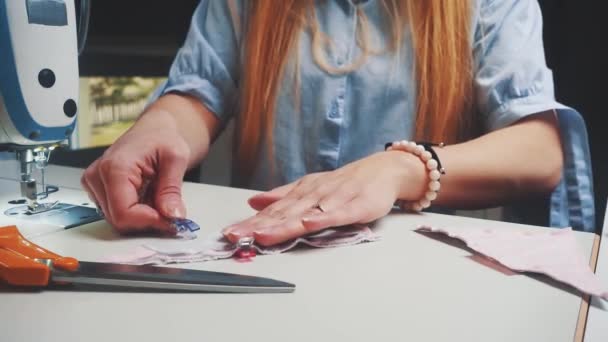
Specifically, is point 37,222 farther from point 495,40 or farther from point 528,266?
point 495,40

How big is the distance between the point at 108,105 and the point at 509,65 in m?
1.41

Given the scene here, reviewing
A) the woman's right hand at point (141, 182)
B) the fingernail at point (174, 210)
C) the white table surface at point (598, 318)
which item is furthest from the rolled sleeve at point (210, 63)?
the white table surface at point (598, 318)

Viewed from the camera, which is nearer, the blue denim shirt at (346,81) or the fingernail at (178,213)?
the fingernail at (178,213)

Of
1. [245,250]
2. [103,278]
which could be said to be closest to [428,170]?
[245,250]

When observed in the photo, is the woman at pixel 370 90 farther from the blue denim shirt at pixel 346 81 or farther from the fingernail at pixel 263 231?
the fingernail at pixel 263 231

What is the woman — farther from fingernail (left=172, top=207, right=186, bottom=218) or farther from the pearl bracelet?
fingernail (left=172, top=207, right=186, bottom=218)

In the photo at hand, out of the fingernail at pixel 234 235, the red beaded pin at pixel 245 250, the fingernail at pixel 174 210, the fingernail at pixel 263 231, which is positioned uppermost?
the fingernail at pixel 174 210

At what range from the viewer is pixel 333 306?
41 centimetres

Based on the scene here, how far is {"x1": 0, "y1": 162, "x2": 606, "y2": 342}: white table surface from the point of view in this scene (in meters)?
0.37

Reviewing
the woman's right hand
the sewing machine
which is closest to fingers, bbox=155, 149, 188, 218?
the woman's right hand

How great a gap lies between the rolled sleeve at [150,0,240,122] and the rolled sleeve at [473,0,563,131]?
411 mm

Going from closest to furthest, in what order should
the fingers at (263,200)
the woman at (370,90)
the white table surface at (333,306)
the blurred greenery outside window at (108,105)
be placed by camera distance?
the white table surface at (333,306) → the fingers at (263,200) → the woman at (370,90) → the blurred greenery outside window at (108,105)

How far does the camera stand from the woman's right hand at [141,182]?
558 millimetres

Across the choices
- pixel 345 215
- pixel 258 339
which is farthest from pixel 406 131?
pixel 258 339
